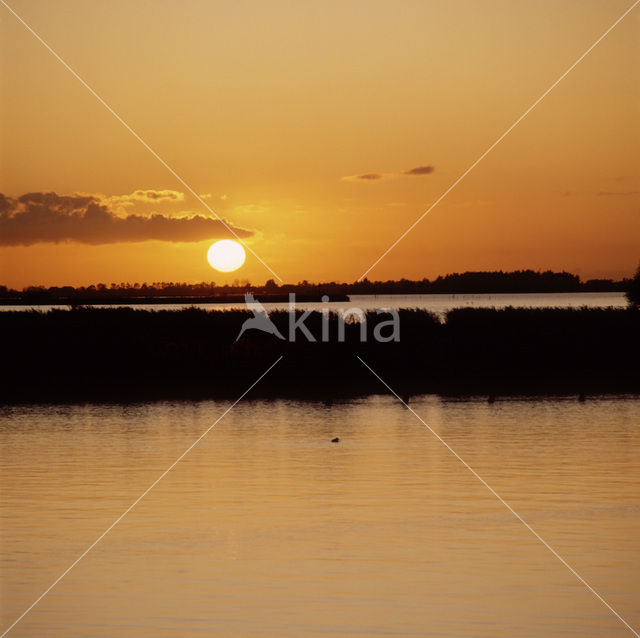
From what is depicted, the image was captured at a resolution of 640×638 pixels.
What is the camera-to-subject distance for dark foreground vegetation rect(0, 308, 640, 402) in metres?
35.5

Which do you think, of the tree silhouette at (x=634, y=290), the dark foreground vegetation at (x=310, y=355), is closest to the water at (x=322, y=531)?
the dark foreground vegetation at (x=310, y=355)

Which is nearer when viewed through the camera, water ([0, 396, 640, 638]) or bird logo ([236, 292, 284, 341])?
water ([0, 396, 640, 638])

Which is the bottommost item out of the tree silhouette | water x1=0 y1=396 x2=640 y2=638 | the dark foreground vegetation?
water x1=0 y1=396 x2=640 y2=638

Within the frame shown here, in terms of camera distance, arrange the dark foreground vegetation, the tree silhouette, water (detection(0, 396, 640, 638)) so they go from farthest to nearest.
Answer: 1. the tree silhouette
2. the dark foreground vegetation
3. water (detection(0, 396, 640, 638))

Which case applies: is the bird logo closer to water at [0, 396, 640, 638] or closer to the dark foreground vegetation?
the dark foreground vegetation

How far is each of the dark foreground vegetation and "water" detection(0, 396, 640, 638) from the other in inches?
423

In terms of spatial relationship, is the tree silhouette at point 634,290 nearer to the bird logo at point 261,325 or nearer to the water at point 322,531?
the bird logo at point 261,325

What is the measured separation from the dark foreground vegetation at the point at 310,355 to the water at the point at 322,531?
1075cm

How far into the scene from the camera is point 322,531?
45.7ft

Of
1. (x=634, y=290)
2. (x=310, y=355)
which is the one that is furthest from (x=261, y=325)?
(x=634, y=290)

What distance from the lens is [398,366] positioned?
127 ft

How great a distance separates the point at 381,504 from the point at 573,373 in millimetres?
24406

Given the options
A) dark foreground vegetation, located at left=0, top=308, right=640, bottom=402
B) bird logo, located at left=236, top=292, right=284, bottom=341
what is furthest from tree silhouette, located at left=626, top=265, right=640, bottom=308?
bird logo, located at left=236, top=292, right=284, bottom=341

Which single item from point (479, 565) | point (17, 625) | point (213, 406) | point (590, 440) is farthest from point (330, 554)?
point (213, 406)
